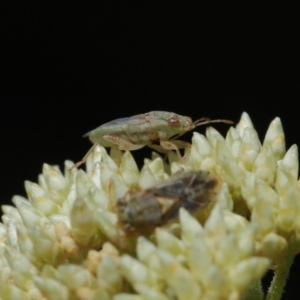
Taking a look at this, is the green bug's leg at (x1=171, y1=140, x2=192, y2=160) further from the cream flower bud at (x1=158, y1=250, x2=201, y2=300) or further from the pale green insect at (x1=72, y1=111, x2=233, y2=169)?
the cream flower bud at (x1=158, y1=250, x2=201, y2=300)

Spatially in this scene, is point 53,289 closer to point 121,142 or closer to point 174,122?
point 121,142

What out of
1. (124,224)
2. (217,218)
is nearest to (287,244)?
(217,218)

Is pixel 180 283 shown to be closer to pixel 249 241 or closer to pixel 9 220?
pixel 249 241

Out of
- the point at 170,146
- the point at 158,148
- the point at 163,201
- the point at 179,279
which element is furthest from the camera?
the point at 158,148

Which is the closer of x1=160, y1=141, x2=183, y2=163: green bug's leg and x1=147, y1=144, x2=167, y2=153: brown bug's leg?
x1=160, y1=141, x2=183, y2=163: green bug's leg

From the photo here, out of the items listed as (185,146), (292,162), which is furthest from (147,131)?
(292,162)

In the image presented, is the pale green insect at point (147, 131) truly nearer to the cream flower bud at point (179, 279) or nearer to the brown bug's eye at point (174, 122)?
the brown bug's eye at point (174, 122)

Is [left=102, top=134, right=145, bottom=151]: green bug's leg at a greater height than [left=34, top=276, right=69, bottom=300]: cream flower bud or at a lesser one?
greater

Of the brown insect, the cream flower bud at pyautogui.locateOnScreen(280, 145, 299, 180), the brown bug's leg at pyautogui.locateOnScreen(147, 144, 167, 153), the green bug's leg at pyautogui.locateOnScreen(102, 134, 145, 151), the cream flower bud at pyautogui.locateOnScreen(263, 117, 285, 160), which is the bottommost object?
the brown insect

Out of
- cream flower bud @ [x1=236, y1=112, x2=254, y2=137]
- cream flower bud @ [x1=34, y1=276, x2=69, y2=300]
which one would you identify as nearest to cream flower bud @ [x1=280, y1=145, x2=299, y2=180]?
cream flower bud @ [x1=236, y1=112, x2=254, y2=137]
